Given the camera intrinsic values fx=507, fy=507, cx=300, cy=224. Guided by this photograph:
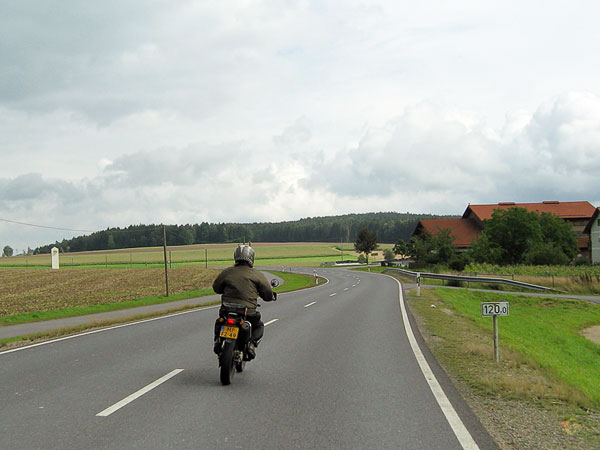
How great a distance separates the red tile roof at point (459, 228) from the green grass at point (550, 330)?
46.1 m

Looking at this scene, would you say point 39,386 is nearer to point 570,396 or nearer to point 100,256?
point 570,396

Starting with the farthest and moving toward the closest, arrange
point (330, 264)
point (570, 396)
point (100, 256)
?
point (100, 256)
point (330, 264)
point (570, 396)

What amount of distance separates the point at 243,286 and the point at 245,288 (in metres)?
0.04

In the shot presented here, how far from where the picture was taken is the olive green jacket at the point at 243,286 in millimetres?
7309

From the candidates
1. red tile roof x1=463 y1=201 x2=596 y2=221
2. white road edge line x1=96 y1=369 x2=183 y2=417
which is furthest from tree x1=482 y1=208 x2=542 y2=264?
white road edge line x1=96 y1=369 x2=183 y2=417

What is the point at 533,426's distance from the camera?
17.3 ft

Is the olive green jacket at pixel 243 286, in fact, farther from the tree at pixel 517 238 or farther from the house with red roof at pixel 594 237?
the house with red roof at pixel 594 237

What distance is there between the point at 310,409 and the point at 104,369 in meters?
3.83

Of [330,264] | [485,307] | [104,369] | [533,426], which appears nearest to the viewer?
[533,426]

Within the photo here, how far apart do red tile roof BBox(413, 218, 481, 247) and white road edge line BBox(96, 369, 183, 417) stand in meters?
70.9

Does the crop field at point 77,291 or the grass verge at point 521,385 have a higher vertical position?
the grass verge at point 521,385

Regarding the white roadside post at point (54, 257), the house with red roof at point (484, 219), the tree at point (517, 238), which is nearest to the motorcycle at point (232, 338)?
the tree at point (517, 238)

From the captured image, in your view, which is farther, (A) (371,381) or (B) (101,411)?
(A) (371,381)

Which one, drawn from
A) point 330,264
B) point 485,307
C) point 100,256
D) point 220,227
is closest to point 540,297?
point 485,307
